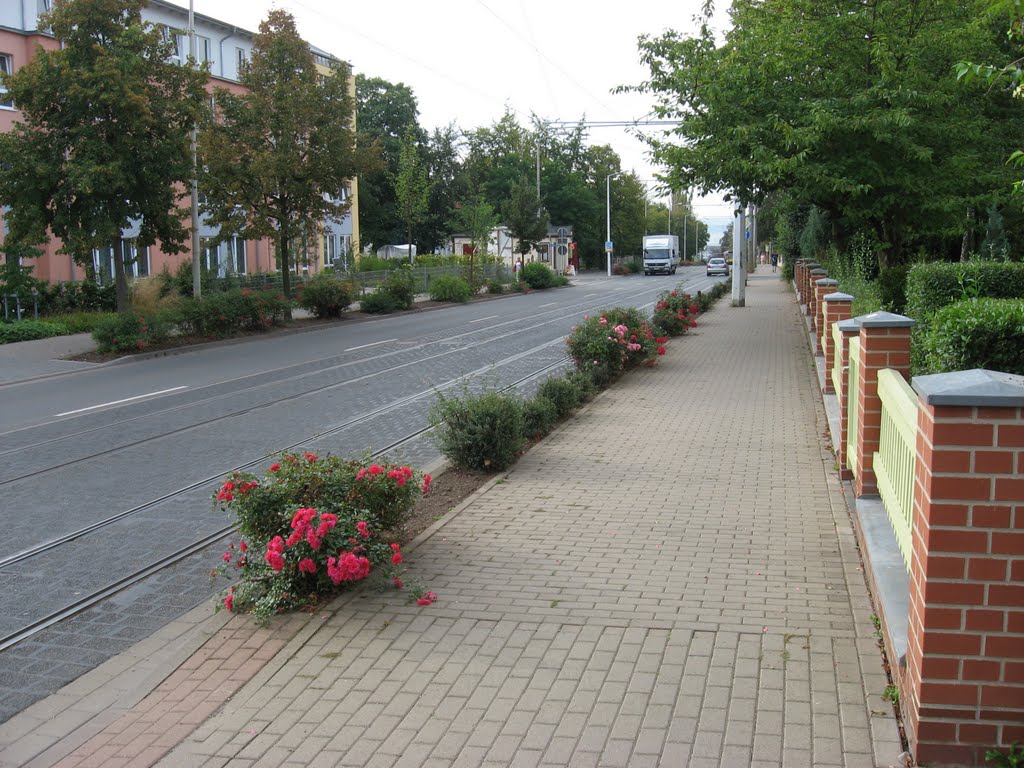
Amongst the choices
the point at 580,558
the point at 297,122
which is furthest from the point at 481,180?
the point at 580,558

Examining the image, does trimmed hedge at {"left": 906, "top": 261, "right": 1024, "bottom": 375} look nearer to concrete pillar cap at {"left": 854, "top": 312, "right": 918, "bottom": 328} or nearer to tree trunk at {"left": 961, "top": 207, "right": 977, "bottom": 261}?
concrete pillar cap at {"left": 854, "top": 312, "right": 918, "bottom": 328}

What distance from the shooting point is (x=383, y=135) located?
266 feet

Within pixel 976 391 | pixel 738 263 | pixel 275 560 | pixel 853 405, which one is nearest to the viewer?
pixel 976 391

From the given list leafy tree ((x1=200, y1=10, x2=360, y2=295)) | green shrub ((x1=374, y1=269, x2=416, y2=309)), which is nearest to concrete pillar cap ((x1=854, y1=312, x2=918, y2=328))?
leafy tree ((x1=200, y1=10, x2=360, y2=295))

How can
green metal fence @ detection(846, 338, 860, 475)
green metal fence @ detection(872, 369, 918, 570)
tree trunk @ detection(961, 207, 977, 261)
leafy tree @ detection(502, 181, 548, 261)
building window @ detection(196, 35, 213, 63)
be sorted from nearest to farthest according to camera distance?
green metal fence @ detection(872, 369, 918, 570), green metal fence @ detection(846, 338, 860, 475), tree trunk @ detection(961, 207, 977, 261), building window @ detection(196, 35, 213, 63), leafy tree @ detection(502, 181, 548, 261)

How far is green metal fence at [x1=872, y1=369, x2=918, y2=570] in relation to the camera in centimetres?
458

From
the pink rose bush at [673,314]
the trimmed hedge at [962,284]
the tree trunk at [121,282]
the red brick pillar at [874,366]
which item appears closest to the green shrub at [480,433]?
the red brick pillar at [874,366]

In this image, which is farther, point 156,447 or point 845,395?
point 156,447

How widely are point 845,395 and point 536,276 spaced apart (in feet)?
155

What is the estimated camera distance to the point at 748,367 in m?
17.0

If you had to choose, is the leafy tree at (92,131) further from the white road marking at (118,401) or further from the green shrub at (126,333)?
the white road marking at (118,401)

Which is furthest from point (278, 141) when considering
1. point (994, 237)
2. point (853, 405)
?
point (853, 405)

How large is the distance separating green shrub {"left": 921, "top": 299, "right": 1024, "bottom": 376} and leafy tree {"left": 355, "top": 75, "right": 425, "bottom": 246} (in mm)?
70406

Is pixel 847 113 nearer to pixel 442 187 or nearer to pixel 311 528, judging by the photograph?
pixel 311 528
